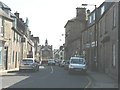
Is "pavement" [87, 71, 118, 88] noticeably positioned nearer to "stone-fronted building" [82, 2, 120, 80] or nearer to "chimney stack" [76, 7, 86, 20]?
"stone-fronted building" [82, 2, 120, 80]

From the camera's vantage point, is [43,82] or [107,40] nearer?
[43,82]

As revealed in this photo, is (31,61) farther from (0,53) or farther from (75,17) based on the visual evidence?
(75,17)

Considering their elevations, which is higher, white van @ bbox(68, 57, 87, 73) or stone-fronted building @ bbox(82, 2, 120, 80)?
stone-fronted building @ bbox(82, 2, 120, 80)

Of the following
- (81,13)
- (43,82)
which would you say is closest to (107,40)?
(43,82)

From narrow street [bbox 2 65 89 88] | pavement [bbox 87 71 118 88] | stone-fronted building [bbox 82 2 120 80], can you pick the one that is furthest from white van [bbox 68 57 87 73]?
pavement [bbox 87 71 118 88]

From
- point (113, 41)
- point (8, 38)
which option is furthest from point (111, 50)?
point (8, 38)

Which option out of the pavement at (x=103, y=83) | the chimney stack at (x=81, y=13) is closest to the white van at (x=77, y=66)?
the pavement at (x=103, y=83)

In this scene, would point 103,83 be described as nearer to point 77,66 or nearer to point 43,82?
point 43,82

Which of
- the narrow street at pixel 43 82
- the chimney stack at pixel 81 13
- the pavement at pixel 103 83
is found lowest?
the pavement at pixel 103 83

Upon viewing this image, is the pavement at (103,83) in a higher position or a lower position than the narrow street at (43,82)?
lower

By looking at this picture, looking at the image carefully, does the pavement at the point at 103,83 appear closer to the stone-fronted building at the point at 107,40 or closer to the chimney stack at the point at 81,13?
the stone-fronted building at the point at 107,40

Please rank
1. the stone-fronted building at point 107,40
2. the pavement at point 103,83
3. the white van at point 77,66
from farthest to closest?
the white van at point 77,66
the stone-fronted building at point 107,40
the pavement at point 103,83

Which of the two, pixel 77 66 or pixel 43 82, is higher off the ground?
pixel 77 66

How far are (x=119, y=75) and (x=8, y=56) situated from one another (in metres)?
27.4
